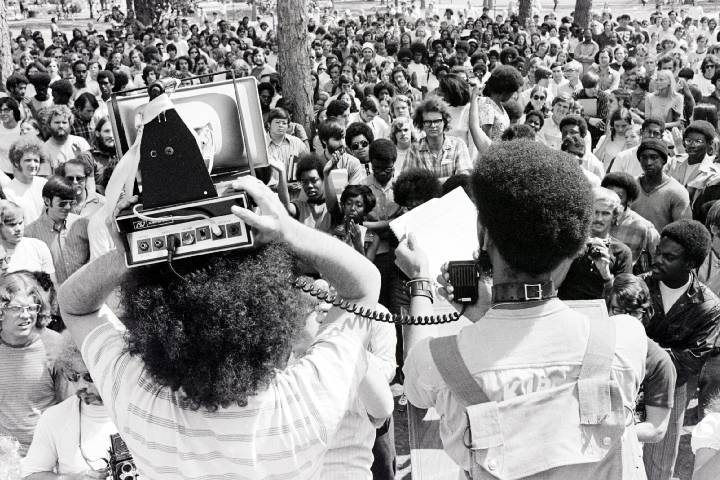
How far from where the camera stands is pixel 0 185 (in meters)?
6.53

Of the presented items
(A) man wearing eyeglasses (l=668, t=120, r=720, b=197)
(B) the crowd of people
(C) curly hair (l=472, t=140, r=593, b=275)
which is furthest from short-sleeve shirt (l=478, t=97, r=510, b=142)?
(C) curly hair (l=472, t=140, r=593, b=275)

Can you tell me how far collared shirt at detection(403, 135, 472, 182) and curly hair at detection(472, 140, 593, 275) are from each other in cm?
433

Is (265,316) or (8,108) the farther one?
(8,108)

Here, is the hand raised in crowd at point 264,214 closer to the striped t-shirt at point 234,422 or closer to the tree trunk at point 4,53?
the striped t-shirt at point 234,422

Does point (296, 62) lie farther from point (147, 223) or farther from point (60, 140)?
point (147, 223)

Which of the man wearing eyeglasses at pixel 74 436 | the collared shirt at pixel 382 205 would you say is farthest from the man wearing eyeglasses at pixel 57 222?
the man wearing eyeglasses at pixel 74 436

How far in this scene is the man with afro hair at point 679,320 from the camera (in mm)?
3973

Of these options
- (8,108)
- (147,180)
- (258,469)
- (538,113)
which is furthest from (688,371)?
(8,108)

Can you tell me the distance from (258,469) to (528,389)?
66cm

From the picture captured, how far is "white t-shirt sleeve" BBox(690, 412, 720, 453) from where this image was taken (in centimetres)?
218

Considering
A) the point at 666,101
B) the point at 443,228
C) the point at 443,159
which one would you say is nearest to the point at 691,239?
the point at 443,228

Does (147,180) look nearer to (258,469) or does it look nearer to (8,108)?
(258,469)

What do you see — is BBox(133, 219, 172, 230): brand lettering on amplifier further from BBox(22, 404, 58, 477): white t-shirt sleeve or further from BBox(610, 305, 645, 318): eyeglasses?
BBox(610, 305, 645, 318): eyeglasses

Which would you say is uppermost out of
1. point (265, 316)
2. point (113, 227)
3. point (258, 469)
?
point (113, 227)
